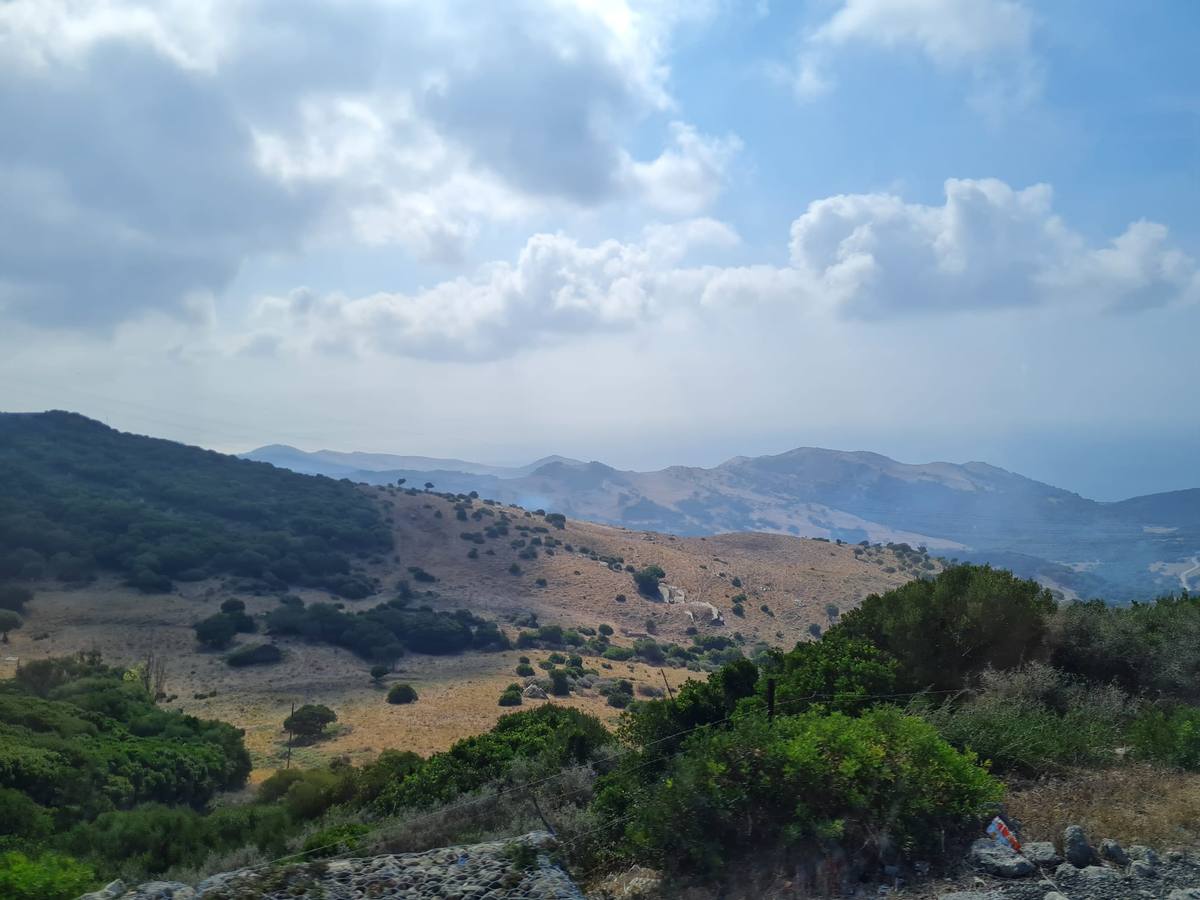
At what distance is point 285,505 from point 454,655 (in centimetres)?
3537

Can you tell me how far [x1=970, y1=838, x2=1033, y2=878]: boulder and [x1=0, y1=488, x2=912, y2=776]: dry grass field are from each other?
21.4 m

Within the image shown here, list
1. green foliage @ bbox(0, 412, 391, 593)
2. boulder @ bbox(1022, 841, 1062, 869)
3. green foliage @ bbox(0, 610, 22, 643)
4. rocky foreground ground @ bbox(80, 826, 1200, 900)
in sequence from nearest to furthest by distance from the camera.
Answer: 1. rocky foreground ground @ bbox(80, 826, 1200, 900)
2. boulder @ bbox(1022, 841, 1062, 869)
3. green foliage @ bbox(0, 610, 22, 643)
4. green foliage @ bbox(0, 412, 391, 593)

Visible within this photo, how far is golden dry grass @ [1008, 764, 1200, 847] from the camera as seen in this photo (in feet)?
21.3

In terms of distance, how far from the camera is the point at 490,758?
12.6 metres

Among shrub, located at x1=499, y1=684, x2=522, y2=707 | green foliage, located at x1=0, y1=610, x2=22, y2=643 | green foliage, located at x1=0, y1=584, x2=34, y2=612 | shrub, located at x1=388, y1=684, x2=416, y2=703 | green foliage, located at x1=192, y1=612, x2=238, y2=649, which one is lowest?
shrub, located at x1=388, y1=684, x2=416, y2=703

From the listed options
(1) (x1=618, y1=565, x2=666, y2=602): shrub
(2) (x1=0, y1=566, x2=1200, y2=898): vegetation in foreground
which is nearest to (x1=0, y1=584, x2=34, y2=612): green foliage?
(2) (x1=0, y1=566, x2=1200, y2=898): vegetation in foreground

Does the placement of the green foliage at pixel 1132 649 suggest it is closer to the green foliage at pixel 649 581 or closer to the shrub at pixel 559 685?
the shrub at pixel 559 685

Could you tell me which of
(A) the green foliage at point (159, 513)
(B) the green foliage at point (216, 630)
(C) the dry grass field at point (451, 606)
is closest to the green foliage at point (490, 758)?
(C) the dry grass field at point (451, 606)

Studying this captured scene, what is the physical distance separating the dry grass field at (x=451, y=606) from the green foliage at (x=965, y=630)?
16954 mm

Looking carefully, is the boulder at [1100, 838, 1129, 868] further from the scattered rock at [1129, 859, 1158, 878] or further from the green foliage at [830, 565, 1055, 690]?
the green foliage at [830, 565, 1055, 690]

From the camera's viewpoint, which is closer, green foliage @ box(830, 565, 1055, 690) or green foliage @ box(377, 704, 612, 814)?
green foliage @ box(377, 704, 612, 814)

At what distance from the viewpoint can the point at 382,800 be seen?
1208 cm

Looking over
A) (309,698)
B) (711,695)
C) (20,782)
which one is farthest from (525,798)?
(309,698)

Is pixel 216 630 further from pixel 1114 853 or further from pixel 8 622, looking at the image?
pixel 1114 853
